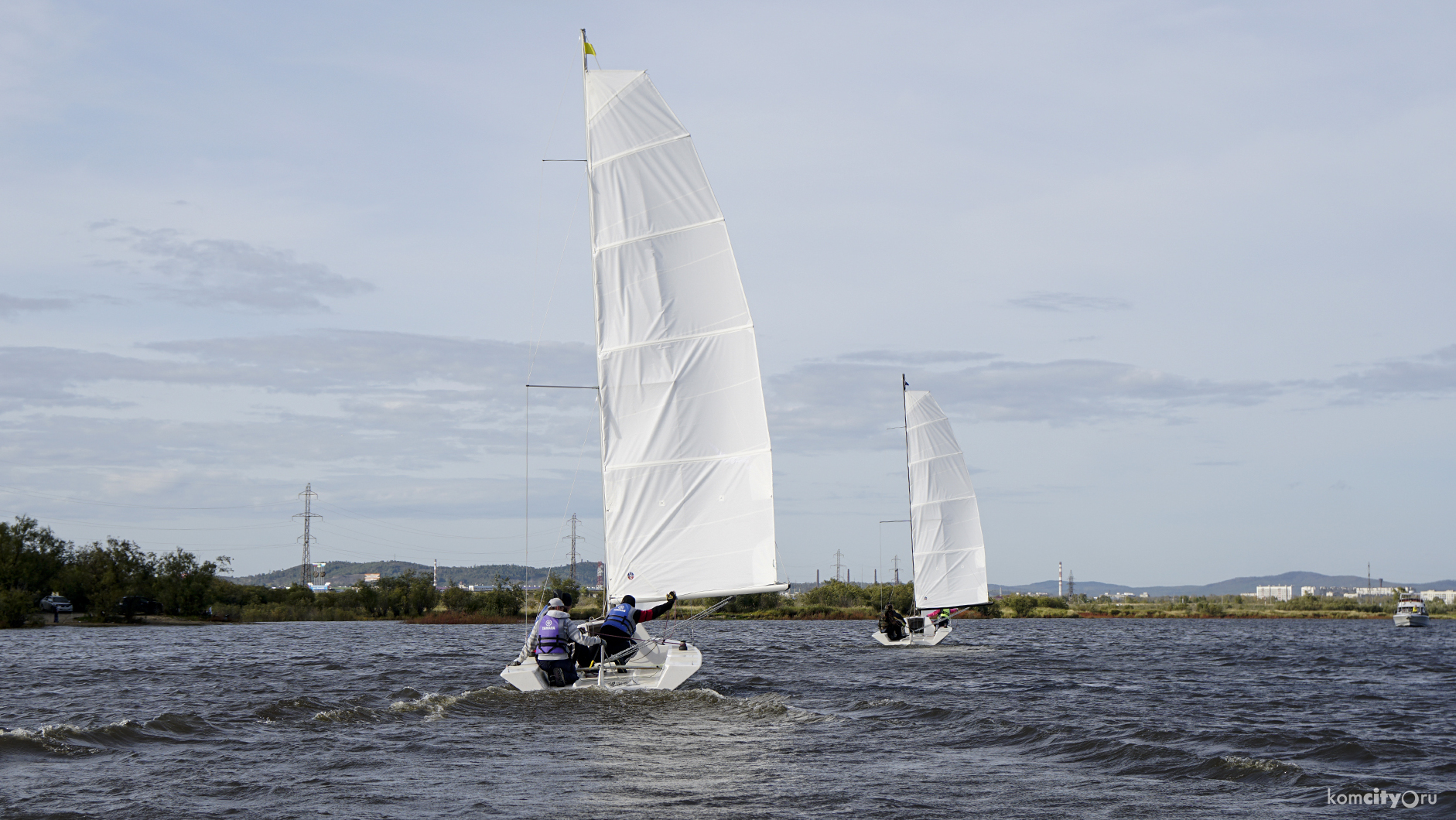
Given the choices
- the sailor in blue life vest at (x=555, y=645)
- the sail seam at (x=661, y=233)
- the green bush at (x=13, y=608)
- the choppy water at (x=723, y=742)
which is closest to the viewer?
the choppy water at (x=723, y=742)

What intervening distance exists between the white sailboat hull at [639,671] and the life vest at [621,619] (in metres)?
0.51

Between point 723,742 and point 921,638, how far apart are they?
2813 centimetres

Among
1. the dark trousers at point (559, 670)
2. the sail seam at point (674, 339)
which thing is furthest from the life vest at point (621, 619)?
the sail seam at point (674, 339)

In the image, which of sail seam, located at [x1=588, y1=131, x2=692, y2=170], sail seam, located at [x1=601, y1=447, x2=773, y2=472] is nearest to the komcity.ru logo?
sail seam, located at [x1=601, y1=447, x2=773, y2=472]

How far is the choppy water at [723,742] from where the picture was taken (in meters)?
11.3

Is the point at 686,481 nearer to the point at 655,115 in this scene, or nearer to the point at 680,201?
the point at 680,201

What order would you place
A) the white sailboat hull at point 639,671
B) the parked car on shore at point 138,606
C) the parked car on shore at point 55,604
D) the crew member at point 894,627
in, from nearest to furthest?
the white sailboat hull at point 639,671 < the crew member at point 894,627 < the parked car on shore at point 138,606 < the parked car on shore at point 55,604

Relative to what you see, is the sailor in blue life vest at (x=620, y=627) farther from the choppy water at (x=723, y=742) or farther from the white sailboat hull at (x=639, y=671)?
the choppy water at (x=723, y=742)

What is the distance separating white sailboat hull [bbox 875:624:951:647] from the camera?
135ft

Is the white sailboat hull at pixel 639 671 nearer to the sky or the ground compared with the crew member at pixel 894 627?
nearer to the sky

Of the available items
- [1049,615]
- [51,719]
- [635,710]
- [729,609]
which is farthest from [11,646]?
[1049,615]

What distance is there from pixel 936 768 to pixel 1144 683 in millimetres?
14216

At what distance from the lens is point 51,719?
1694 cm

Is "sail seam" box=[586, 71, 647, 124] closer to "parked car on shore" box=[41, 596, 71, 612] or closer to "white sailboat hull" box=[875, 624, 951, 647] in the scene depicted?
"white sailboat hull" box=[875, 624, 951, 647]
